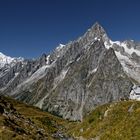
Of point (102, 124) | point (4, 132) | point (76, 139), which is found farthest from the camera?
point (76, 139)

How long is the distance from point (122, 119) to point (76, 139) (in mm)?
32752

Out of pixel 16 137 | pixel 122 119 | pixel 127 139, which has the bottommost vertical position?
pixel 16 137

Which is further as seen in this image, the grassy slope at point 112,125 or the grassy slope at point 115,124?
the grassy slope at point 115,124

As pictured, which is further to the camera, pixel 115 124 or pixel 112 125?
pixel 112 125

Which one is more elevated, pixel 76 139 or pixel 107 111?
pixel 107 111

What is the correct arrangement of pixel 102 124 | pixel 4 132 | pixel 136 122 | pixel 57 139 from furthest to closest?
pixel 57 139, pixel 102 124, pixel 136 122, pixel 4 132

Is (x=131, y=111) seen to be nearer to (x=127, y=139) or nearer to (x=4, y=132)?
(x=127, y=139)

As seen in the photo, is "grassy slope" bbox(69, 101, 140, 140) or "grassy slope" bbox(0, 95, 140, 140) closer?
"grassy slope" bbox(0, 95, 140, 140)

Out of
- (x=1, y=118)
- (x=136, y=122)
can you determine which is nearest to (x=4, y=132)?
(x=1, y=118)

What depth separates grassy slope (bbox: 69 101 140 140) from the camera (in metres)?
135

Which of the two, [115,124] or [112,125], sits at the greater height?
[115,124]

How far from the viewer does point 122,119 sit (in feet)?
504

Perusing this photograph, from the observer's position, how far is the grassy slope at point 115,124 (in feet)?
443

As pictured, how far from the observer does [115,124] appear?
502 feet
